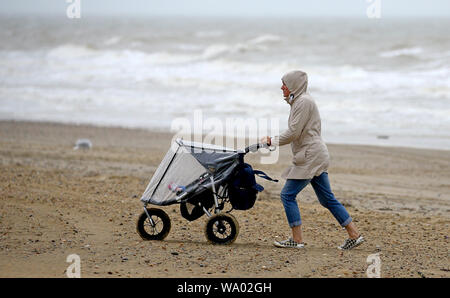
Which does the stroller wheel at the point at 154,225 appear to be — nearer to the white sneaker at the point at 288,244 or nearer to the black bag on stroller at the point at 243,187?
the black bag on stroller at the point at 243,187

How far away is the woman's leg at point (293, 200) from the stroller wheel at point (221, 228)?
0.50 metres

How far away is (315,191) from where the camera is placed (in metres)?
5.71

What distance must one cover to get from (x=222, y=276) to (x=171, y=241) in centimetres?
129

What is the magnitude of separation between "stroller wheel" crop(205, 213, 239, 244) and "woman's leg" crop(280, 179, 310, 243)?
496 mm

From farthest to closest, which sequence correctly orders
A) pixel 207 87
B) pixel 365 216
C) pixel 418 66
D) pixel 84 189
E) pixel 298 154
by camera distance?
pixel 418 66 < pixel 207 87 < pixel 84 189 < pixel 365 216 < pixel 298 154

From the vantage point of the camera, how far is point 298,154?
557 centimetres

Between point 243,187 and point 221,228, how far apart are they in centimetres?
46

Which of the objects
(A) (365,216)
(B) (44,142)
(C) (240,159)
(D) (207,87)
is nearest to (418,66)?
(D) (207,87)

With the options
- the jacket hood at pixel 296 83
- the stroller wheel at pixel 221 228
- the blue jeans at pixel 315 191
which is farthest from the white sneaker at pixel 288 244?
the jacket hood at pixel 296 83

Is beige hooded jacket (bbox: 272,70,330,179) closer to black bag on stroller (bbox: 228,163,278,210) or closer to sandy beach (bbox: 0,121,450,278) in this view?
black bag on stroller (bbox: 228,163,278,210)

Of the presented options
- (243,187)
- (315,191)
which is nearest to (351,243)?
(315,191)

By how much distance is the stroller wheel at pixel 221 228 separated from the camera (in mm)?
5844

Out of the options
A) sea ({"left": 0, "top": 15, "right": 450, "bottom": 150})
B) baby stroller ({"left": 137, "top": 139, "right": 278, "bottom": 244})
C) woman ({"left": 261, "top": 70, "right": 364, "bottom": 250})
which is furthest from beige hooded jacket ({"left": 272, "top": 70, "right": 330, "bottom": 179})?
sea ({"left": 0, "top": 15, "right": 450, "bottom": 150})
